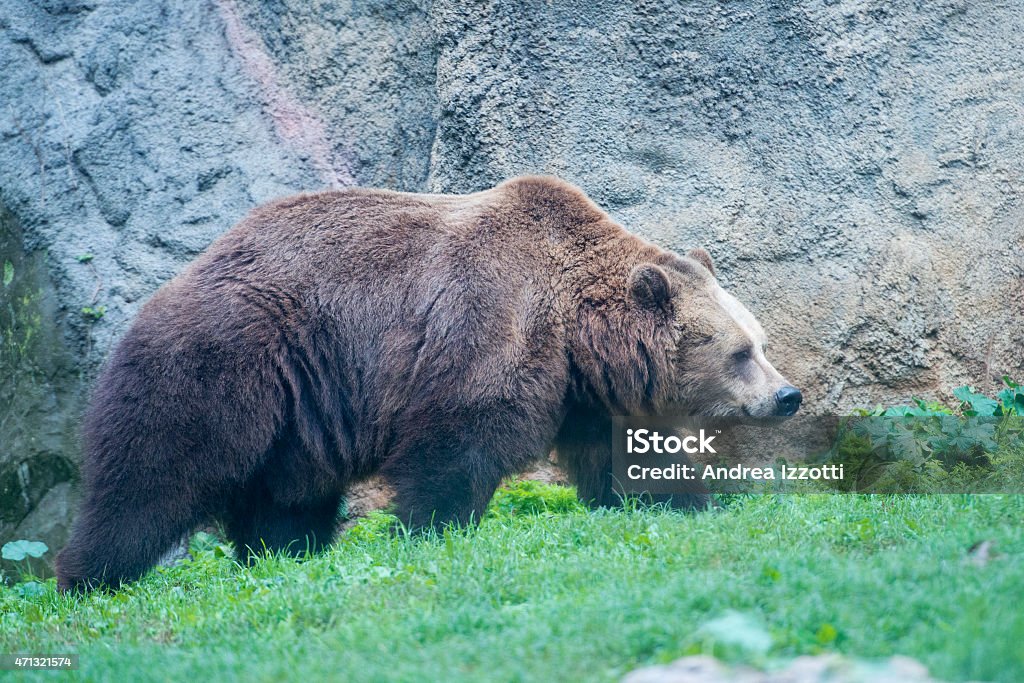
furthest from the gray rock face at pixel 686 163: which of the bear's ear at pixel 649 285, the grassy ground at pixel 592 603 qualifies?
the grassy ground at pixel 592 603

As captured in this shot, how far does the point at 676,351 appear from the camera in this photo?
651cm

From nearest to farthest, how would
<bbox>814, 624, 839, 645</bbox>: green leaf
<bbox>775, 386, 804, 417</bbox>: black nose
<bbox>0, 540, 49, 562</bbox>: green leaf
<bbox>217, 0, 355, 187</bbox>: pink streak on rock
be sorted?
<bbox>814, 624, 839, 645</bbox>: green leaf → <bbox>775, 386, 804, 417</bbox>: black nose → <bbox>0, 540, 49, 562</bbox>: green leaf → <bbox>217, 0, 355, 187</bbox>: pink streak on rock

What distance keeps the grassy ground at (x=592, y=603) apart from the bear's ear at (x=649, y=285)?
129 cm

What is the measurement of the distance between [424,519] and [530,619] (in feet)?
6.08

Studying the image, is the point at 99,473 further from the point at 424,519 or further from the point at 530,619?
the point at 530,619

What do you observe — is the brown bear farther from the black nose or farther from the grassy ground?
the grassy ground

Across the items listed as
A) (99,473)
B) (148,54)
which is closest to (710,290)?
(99,473)

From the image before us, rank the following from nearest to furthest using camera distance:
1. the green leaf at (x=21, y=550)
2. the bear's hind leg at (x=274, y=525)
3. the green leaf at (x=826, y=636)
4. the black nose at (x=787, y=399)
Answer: the green leaf at (x=826, y=636) < the black nose at (x=787, y=399) < the bear's hind leg at (x=274, y=525) < the green leaf at (x=21, y=550)

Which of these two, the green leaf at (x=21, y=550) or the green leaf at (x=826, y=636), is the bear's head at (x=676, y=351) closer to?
the green leaf at (x=826, y=636)

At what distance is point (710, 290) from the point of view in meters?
6.61

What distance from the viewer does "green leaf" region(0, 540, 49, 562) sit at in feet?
23.5

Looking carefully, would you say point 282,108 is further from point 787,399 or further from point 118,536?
point 787,399

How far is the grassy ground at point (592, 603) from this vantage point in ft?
11.5

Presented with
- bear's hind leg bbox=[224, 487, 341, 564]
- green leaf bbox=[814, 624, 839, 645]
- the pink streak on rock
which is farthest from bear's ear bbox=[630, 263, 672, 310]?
the pink streak on rock
